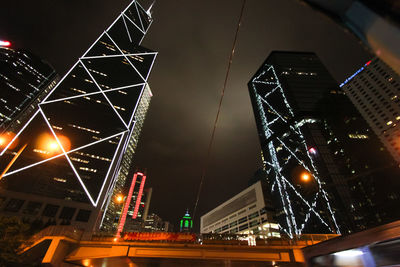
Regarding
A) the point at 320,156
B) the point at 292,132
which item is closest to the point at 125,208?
the point at 292,132

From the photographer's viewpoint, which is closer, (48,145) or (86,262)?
(86,262)

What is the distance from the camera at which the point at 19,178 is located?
5441cm

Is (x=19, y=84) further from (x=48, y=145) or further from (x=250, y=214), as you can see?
(x=250, y=214)

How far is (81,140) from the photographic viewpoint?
7038 centimetres

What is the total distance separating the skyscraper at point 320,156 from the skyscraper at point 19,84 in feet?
404

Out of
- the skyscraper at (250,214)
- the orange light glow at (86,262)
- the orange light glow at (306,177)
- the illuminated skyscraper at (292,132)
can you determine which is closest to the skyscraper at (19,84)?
the orange light glow at (86,262)

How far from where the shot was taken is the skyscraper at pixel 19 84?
97.4 meters

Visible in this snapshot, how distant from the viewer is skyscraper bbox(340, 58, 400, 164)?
6650 centimetres

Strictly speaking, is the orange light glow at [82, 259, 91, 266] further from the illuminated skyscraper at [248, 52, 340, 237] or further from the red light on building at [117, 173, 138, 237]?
the illuminated skyscraper at [248, 52, 340, 237]

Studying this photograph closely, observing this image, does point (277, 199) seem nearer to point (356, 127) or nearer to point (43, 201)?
point (356, 127)

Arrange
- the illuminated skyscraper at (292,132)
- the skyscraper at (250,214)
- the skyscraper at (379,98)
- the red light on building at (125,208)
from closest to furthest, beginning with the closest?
the illuminated skyscraper at (292,132), the skyscraper at (379,98), the skyscraper at (250,214), the red light on building at (125,208)

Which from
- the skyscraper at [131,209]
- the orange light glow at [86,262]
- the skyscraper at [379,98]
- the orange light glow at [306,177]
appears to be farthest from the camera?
the skyscraper at [131,209]

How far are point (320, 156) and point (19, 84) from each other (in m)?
149

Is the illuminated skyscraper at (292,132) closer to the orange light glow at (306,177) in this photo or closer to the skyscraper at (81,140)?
the orange light glow at (306,177)
